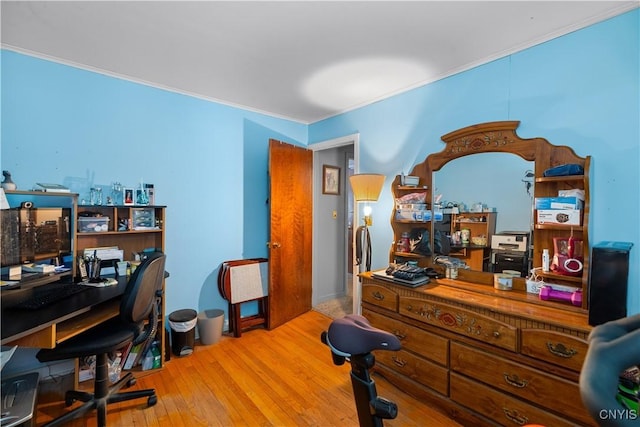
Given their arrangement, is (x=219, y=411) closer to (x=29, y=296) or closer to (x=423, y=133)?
(x=29, y=296)

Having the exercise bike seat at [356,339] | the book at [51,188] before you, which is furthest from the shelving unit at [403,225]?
the book at [51,188]

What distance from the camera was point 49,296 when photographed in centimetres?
168

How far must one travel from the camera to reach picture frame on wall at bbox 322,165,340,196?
393cm

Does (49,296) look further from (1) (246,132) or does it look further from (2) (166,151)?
(1) (246,132)

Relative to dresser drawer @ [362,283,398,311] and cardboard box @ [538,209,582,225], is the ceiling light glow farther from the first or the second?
dresser drawer @ [362,283,398,311]

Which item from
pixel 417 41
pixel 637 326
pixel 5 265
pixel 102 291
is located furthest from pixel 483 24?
pixel 5 265

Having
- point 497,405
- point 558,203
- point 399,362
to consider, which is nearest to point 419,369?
point 399,362

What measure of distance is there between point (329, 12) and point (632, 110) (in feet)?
5.97

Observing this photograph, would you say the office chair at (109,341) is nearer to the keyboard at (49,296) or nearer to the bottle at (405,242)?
the keyboard at (49,296)

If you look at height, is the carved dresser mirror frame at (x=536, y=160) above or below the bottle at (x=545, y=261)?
above

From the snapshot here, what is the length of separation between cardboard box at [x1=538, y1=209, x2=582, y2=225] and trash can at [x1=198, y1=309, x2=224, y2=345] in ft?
9.39

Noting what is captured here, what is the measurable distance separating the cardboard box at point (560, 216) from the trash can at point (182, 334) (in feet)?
9.52

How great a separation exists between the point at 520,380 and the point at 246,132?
320 cm

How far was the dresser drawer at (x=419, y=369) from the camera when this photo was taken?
6.18 feet
